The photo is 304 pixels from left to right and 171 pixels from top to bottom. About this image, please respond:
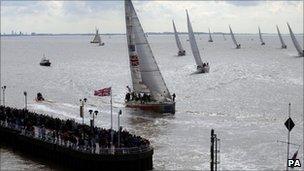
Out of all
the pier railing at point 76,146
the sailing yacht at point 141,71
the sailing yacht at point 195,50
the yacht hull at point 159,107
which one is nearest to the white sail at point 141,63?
the sailing yacht at point 141,71

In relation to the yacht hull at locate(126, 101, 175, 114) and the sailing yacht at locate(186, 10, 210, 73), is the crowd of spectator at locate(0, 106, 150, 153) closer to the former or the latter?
the yacht hull at locate(126, 101, 175, 114)

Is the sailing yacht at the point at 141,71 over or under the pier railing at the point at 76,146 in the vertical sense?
over

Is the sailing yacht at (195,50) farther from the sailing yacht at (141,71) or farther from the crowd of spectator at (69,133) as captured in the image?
the crowd of spectator at (69,133)

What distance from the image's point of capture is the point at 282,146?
188 ft

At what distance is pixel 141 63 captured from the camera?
276 feet

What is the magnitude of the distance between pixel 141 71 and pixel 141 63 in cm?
119

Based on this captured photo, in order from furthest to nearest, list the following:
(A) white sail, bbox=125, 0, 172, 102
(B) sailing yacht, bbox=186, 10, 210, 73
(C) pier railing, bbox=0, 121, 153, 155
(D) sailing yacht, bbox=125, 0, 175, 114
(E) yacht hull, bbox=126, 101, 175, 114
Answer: (B) sailing yacht, bbox=186, 10, 210, 73 → (A) white sail, bbox=125, 0, 172, 102 → (D) sailing yacht, bbox=125, 0, 175, 114 → (E) yacht hull, bbox=126, 101, 175, 114 → (C) pier railing, bbox=0, 121, 153, 155

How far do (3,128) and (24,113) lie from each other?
2.96m

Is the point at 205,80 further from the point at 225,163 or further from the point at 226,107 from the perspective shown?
the point at 225,163

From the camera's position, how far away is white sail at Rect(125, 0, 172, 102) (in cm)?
8244

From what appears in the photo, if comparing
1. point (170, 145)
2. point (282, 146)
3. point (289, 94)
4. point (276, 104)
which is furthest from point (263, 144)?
point (289, 94)

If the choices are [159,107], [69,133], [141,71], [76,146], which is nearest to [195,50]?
[141,71]

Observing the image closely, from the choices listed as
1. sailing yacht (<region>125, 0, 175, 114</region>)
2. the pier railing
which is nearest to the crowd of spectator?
the pier railing

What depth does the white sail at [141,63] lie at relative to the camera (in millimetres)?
82438
